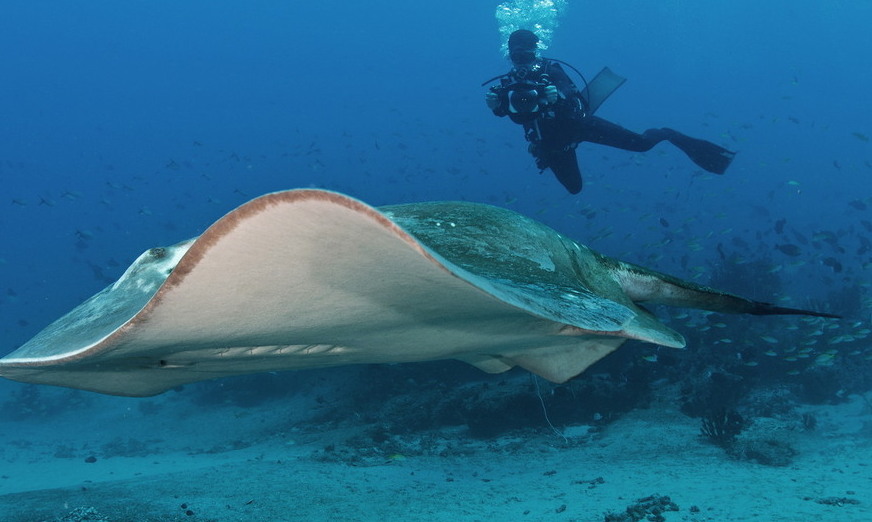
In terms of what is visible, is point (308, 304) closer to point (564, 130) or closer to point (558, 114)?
point (558, 114)

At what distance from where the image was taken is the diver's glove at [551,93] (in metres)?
8.69

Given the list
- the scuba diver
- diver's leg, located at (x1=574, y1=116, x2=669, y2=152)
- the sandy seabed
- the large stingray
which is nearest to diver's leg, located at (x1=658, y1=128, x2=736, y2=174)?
the scuba diver

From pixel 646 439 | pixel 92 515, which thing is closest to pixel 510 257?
pixel 92 515

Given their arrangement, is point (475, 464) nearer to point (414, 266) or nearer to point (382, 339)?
point (382, 339)

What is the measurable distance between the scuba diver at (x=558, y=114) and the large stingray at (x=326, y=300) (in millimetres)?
6302

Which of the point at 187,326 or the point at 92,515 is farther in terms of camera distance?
the point at 92,515

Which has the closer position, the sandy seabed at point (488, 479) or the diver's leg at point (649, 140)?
the sandy seabed at point (488, 479)

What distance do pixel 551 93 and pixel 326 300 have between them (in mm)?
8041

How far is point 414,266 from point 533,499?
4945 mm

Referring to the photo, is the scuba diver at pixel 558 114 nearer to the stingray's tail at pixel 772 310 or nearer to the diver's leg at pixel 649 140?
the diver's leg at pixel 649 140

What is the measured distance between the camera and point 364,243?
4.59 feet

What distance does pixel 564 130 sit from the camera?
984 cm

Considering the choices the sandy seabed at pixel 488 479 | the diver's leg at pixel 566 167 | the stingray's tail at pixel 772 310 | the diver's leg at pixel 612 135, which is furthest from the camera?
the diver's leg at pixel 566 167

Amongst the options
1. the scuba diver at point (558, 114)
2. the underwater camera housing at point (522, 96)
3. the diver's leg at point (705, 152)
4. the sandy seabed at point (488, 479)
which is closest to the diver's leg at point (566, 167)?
the scuba diver at point (558, 114)
